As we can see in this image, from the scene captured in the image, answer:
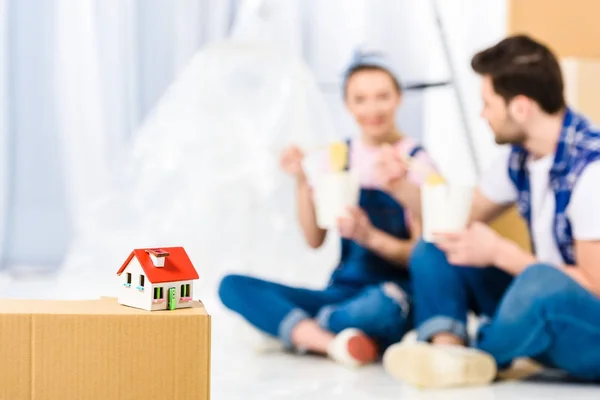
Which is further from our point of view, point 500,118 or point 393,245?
point 393,245

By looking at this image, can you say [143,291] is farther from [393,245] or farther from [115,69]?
[115,69]

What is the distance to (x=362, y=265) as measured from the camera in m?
1.68

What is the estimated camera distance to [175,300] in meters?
0.91

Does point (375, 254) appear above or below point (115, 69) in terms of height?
below

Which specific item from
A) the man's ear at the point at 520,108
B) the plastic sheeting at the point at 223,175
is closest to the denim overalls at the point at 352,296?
the man's ear at the point at 520,108

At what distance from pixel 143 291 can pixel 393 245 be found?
2.63 ft

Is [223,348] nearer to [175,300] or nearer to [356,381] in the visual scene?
[356,381]

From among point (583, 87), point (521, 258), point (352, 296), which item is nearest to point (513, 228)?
point (583, 87)

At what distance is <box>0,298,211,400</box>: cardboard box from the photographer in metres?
0.86

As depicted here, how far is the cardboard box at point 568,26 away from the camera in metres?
2.05

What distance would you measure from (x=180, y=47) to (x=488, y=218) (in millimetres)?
1219

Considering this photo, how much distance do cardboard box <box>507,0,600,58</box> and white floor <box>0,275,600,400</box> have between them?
0.88 meters

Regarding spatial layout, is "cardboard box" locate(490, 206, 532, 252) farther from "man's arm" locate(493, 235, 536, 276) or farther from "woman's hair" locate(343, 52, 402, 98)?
"man's arm" locate(493, 235, 536, 276)

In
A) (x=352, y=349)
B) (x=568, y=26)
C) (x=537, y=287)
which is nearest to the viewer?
(x=537, y=287)
